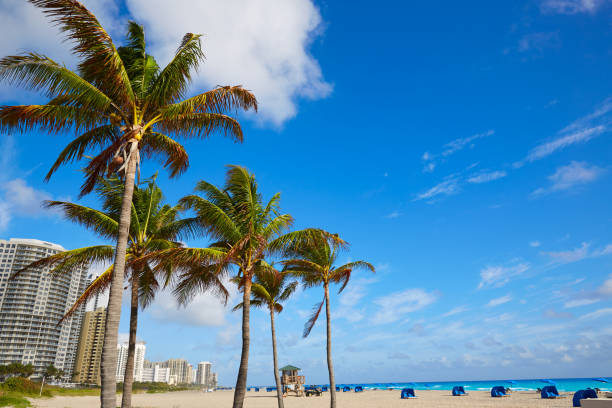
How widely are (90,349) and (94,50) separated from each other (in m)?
122

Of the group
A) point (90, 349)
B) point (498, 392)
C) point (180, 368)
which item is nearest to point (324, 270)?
point (498, 392)

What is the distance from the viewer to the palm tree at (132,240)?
9.82 metres

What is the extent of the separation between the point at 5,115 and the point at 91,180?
2.17 metres

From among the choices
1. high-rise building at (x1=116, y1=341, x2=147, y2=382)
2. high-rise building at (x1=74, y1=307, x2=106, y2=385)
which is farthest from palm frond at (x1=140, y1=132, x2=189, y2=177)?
high-rise building at (x1=116, y1=341, x2=147, y2=382)

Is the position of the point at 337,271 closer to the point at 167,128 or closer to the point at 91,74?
the point at 167,128

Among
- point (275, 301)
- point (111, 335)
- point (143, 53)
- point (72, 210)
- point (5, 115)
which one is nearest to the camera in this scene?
point (111, 335)

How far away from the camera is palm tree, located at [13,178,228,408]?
9.82 meters

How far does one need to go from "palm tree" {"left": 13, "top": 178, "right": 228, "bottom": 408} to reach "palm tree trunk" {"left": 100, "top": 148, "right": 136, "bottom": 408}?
2.24 m

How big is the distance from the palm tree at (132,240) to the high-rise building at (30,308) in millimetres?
81626

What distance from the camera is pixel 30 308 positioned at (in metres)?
82.0

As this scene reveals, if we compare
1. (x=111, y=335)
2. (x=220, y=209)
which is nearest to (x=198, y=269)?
(x=220, y=209)

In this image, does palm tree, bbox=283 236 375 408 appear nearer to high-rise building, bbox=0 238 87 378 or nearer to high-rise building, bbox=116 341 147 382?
high-rise building, bbox=0 238 87 378

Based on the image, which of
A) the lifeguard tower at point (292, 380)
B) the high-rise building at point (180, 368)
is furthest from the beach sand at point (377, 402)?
the high-rise building at point (180, 368)

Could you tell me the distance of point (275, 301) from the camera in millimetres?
17422
